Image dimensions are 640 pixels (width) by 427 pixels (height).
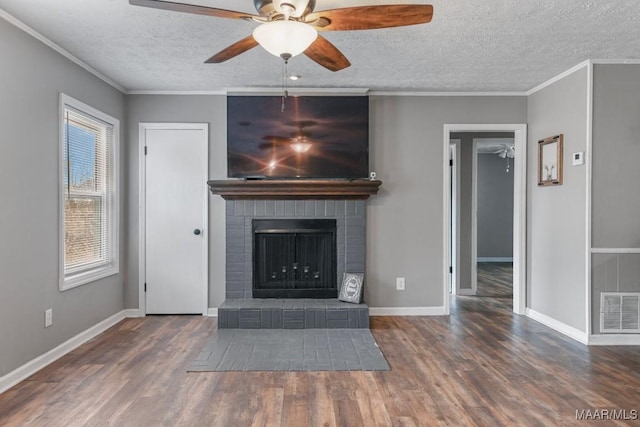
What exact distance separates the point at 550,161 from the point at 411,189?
1.40m

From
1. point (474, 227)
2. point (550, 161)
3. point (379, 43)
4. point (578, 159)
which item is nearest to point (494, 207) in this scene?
point (474, 227)

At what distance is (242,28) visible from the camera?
113 inches

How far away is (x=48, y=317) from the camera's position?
3.08m

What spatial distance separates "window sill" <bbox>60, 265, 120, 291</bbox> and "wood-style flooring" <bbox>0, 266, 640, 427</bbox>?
21.7 inches

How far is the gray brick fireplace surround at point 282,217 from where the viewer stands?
4305 mm

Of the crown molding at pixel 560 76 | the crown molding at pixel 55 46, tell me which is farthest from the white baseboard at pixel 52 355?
the crown molding at pixel 560 76

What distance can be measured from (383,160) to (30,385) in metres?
3.65

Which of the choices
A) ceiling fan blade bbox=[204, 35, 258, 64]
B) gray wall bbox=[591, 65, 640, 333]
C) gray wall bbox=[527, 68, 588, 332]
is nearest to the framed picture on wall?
gray wall bbox=[527, 68, 588, 332]

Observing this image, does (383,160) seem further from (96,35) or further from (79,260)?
(79,260)

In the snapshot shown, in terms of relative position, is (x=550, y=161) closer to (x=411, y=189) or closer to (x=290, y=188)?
(x=411, y=189)

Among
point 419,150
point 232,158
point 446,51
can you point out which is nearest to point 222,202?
point 232,158

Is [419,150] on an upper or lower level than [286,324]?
upper

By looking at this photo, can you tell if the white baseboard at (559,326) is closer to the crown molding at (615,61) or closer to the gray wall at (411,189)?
the gray wall at (411,189)

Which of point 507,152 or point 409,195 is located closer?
point 409,195
